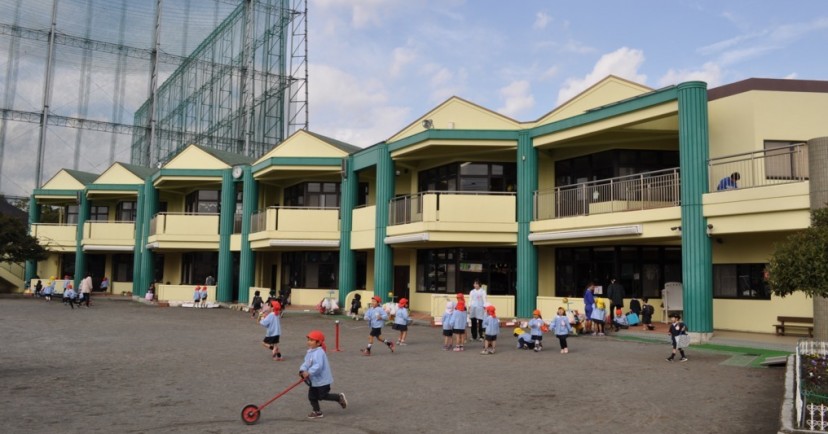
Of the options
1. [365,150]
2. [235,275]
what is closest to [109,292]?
[235,275]

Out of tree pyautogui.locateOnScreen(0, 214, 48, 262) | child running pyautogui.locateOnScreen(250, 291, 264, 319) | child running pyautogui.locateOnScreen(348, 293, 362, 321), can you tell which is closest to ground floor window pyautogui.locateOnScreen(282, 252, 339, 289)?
child running pyautogui.locateOnScreen(250, 291, 264, 319)

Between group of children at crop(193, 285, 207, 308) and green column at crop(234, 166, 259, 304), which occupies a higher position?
green column at crop(234, 166, 259, 304)

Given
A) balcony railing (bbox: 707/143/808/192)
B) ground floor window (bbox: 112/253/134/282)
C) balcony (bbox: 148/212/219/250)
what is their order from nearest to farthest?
balcony railing (bbox: 707/143/808/192)
balcony (bbox: 148/212/219/250)
ground floor window (bbox: 112/253/134/282)

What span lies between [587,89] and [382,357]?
1217cm

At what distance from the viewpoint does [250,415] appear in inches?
320

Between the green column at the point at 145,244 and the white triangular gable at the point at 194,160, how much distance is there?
2768 millimetres

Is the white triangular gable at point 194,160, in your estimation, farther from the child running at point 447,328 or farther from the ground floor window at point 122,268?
the child running at point 447,328

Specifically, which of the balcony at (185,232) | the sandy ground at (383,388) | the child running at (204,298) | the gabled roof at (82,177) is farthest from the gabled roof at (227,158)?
the sandy ground at (383,388)

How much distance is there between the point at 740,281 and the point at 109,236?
33.9m

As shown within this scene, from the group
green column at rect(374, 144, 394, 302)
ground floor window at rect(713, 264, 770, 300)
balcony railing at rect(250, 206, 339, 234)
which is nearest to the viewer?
ground floor window at rect(713, 264, 770, 300)

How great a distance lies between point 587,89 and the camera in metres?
21.8

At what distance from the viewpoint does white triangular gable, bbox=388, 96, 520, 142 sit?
23.3 meters

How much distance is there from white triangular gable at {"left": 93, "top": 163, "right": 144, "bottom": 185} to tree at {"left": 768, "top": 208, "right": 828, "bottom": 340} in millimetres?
36706

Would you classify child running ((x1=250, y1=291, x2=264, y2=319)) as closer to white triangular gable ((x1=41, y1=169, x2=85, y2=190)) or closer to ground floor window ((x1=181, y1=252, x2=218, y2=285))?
ground floor window ((x1=181, y1=252, x2=218, y2=285))
